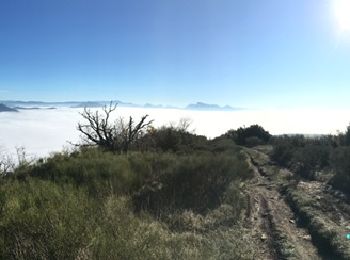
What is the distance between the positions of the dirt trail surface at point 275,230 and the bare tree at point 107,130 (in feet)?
35.5

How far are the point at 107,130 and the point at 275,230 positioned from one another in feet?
52.2

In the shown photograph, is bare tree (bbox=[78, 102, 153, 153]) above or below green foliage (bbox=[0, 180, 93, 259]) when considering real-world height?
above

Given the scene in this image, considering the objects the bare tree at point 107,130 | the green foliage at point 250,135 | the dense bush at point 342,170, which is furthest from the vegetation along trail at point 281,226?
the green foliage at point 250,135

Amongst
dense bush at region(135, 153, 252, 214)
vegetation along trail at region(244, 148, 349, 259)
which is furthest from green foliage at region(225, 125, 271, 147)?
dense bush at region(135, 153, 252, 214)

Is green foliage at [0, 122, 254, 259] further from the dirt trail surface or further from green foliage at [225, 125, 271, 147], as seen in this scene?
green foliage at [225, 125, 271, 147]

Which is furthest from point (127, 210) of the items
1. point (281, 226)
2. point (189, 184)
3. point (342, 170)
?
point (342, 170)

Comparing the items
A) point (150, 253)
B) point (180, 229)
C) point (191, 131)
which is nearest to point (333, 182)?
point (180, 229)

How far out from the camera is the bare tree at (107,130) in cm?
2291

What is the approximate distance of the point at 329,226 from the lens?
908 centimetres

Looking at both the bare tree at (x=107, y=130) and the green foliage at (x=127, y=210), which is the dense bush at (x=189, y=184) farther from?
the bare tree at (x=107, y=130)

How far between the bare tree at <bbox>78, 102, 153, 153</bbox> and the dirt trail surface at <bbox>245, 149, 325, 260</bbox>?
10814 mm

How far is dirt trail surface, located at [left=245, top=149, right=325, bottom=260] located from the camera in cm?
753

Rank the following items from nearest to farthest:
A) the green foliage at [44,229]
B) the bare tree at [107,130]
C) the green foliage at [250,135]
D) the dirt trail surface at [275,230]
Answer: the green foliage at [44,229], the dirt trail surface at [275,230], the bare tree at [107,130], the green foliage at [250,135]

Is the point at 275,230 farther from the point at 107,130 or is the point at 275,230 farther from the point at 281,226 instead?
the point at 107,130
